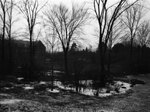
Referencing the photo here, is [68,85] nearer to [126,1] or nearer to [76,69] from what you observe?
[76,69]

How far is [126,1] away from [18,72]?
16942 mm

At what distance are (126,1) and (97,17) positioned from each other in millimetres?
3462

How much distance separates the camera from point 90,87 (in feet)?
53.4

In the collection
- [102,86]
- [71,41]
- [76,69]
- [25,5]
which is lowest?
[102,86]

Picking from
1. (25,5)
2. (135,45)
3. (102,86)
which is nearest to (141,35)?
(135,45)

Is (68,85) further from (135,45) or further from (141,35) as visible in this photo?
(135,45)

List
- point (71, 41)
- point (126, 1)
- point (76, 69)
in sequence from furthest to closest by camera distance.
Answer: point (71, 41)
point (126, 1)
point (76, 69)

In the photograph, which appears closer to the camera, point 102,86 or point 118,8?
point 102,86

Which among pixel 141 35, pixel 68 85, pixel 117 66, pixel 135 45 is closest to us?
pixel 68 85

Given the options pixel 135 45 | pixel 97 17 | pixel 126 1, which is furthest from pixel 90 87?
pixel 135 45

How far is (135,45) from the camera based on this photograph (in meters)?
61.0

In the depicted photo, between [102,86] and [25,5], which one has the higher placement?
[25,5]

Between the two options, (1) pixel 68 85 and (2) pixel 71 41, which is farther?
(2) pixel 71 41

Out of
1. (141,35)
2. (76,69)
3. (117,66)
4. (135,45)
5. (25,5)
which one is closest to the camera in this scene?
(76,69)
